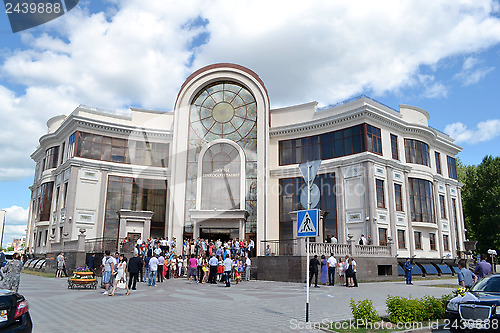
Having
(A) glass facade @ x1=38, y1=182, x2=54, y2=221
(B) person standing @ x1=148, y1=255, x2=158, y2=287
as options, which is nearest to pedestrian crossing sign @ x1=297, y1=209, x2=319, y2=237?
(B) person standing @ x1=148, y1=255, x2=158, y2=287

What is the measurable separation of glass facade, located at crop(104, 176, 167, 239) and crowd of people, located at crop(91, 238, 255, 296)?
302 inches

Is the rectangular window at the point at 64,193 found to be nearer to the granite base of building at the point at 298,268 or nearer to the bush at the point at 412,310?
the granite base of building at the point at 298,268

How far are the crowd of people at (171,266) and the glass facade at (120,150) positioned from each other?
39.2ft

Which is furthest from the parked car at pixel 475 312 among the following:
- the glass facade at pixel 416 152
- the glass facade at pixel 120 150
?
the glass facade at pixel 120 150

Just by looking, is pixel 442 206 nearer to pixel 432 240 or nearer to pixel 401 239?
pixel 432 240

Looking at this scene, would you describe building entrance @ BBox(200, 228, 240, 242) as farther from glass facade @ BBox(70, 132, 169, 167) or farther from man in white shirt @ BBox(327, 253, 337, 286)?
man in white shirt @ BBox(327, 253, 337, 286)

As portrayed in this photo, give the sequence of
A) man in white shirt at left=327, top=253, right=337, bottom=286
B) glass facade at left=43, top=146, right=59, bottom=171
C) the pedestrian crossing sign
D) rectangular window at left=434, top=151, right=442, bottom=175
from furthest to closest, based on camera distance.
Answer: glass facade at left=43, top=146, right=59, bottom=171 < rectangular window at left=434, top=151, right=442, bottom=175 < man in white shirt at left=327, top=253, right=337, bottom=286 < the pedestrian crossing sign

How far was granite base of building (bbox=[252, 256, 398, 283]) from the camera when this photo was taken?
Answer: 992 inches

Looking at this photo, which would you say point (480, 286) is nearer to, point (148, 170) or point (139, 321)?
point (139, 321)

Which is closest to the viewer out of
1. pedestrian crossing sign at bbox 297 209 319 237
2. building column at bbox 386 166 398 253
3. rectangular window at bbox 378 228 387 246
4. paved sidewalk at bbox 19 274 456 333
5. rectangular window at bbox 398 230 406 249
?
paved sidewalk at bbox 19 274 456 333

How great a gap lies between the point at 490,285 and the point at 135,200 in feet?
114

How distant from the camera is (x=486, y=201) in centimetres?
4875

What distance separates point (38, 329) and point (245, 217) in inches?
1093

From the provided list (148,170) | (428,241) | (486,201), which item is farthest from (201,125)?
(486,201)
